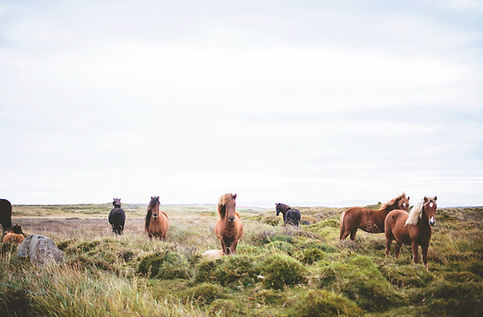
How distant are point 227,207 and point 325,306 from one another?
4.88 meters

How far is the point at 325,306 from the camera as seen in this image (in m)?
4.47

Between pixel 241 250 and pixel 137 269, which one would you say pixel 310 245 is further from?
pixel 137 269

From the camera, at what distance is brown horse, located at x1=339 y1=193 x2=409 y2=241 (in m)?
12.4

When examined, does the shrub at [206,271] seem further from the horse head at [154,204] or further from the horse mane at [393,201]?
the horse mane at [393,201]

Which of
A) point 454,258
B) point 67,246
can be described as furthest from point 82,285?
point 454,258

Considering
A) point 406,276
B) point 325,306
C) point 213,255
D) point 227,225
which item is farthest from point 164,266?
point 406,276

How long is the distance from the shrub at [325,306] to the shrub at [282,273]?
1077 millimetres

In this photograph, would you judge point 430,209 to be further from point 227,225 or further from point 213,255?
point 213,255

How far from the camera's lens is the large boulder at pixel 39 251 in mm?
7975

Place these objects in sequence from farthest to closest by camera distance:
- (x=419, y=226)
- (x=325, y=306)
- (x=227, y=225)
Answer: (x=227, y=225) → (x=419, y=226) → (x=325, y=306)

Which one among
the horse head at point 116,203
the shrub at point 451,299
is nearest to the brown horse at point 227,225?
the shrub at point 451,299

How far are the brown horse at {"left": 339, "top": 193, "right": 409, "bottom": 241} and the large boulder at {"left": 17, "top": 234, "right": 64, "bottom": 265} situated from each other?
11582mm

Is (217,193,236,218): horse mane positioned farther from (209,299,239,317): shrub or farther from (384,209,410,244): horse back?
(384,209,410,244): horse back

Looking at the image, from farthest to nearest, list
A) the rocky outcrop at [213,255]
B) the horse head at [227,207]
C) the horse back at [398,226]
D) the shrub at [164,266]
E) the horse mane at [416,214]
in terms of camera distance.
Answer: the horse back at [398,226] < the horse head at [227,207] < the horse mane at [416,214] < the rocky outcrop at [213,255] < the shrub at [164,266]
